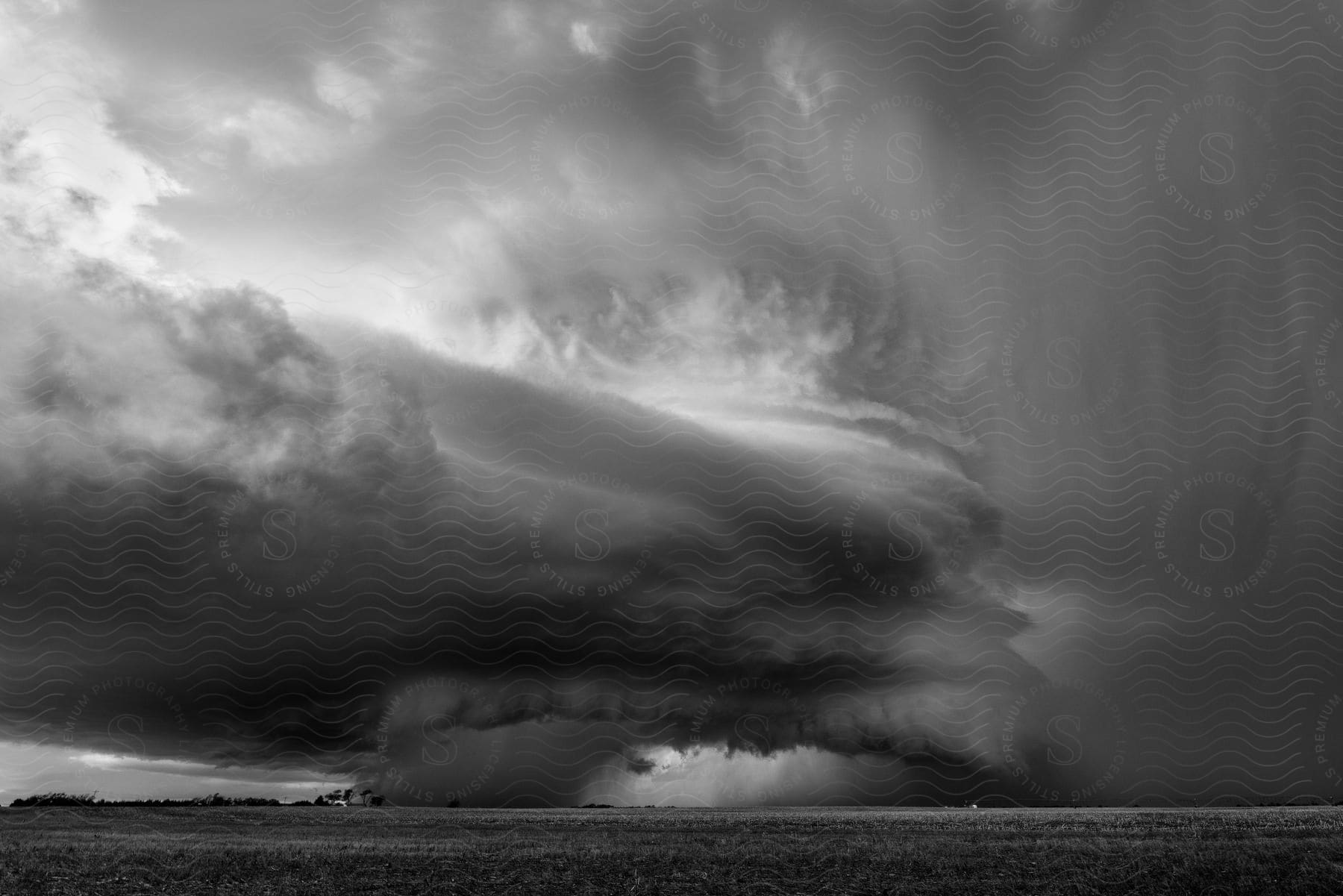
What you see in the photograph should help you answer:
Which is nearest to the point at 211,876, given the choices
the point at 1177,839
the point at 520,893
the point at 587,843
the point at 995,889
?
the point at 520,893

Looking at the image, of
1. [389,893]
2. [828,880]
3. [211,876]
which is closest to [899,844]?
[828,880]

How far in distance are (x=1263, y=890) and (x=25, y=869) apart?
4099cm

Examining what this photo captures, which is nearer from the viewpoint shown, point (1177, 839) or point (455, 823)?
point (1177, 839)

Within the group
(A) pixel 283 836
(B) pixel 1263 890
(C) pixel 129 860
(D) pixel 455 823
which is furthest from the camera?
(D) pixel 455 823

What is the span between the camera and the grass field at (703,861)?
2922 centimetres

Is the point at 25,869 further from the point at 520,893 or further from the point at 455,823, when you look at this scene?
the point at 455,823

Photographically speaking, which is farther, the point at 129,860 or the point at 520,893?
the point at 129,860

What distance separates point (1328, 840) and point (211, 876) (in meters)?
44.2

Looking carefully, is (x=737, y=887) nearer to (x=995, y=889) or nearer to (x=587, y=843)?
(x=995, y=889)

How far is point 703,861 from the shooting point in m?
35.6

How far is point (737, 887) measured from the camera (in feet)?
95.3

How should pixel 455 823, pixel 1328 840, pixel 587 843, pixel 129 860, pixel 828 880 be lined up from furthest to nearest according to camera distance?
1. pixel 455 823
2. pixel 587 843
3. pixel 1328 840
4. pixel 129 860
5. pixel 828 880

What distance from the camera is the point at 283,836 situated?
51656mm

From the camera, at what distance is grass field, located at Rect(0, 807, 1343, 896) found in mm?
29219
